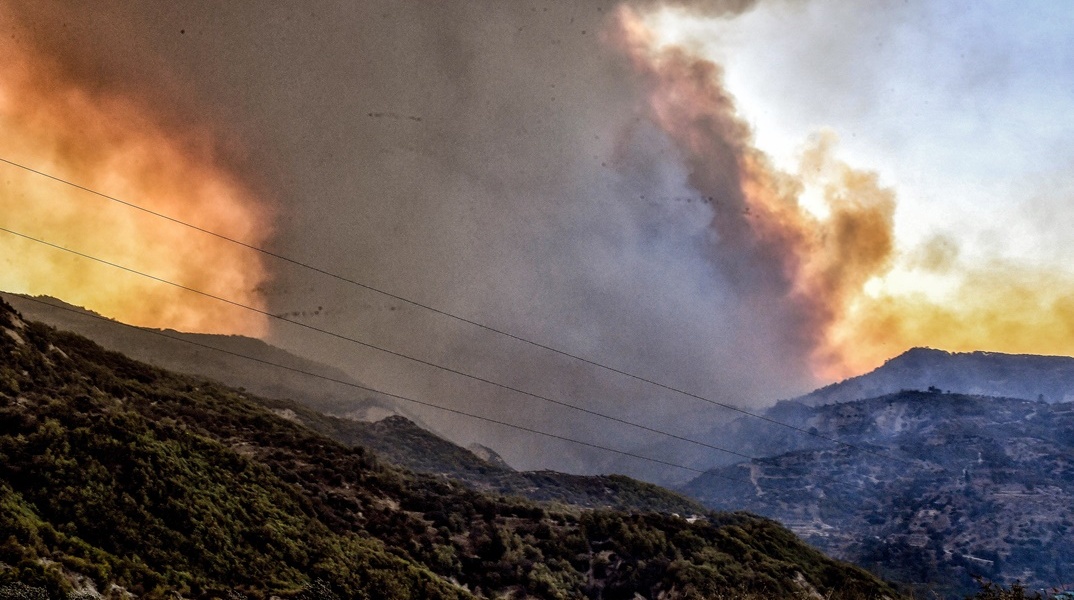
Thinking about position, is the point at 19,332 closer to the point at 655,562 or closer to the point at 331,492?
the point at 331,492

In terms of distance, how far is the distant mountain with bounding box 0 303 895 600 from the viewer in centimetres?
2339

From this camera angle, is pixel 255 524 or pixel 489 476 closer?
pixel 255 524

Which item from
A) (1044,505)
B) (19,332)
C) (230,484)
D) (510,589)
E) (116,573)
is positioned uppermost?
(1044,505)

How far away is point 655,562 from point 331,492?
97.4 ft

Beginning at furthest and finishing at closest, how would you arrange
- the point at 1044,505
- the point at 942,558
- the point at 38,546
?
1. the point at 1044,505
2. the point at 942,558
3. the point at 38,546

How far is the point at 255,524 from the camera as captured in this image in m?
32.2

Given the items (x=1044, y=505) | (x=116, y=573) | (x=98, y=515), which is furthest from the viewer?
(x=1044, y=505)

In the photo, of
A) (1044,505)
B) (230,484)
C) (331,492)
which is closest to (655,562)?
(331,492)

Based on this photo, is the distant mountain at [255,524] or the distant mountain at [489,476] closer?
the distant mountain at [255,524]

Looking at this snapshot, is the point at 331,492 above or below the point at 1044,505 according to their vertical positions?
below

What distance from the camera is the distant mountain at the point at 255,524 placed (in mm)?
23391

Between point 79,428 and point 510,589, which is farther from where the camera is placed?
point 510,589

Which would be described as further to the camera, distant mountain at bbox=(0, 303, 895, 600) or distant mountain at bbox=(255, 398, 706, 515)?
distant mountain at bbox=(255, 398, 706, 515)

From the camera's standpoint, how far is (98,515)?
79.7 feet
